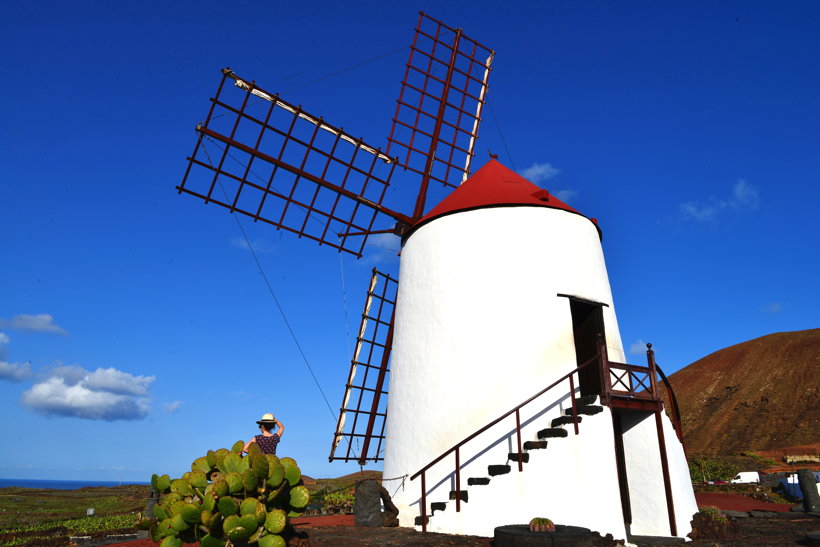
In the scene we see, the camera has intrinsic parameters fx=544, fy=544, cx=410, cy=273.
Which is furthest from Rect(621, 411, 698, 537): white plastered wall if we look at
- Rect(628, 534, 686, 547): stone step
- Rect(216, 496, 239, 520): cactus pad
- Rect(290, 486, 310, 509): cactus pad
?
Rect(216, 496, 239, 520): cactus pad

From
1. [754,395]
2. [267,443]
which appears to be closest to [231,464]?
[267,443]

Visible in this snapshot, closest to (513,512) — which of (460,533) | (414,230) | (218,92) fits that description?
(460,533)

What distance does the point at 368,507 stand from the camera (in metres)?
10.4

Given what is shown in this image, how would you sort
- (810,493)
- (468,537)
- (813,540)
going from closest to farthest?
(813,540)
(468,537)
(810,493)

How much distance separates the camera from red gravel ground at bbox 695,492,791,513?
1525cm

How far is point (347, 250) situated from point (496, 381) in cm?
690

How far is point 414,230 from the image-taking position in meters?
13.7

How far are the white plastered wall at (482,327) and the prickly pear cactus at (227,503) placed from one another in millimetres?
4322

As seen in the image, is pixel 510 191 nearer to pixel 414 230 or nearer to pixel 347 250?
pixel 414 230

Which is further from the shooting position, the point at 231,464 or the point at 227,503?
the point at 231,464

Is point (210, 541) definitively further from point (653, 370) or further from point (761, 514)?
point (761, 514)

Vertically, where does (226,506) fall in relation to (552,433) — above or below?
below

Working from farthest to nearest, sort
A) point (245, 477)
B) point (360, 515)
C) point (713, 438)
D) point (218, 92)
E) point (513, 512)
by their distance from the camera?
1. point (713, 438)
2. point (218, 92)
3. point (360, 515)
4. point (513, 512)
5. point (245, 477)

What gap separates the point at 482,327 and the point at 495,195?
322 centimetres
